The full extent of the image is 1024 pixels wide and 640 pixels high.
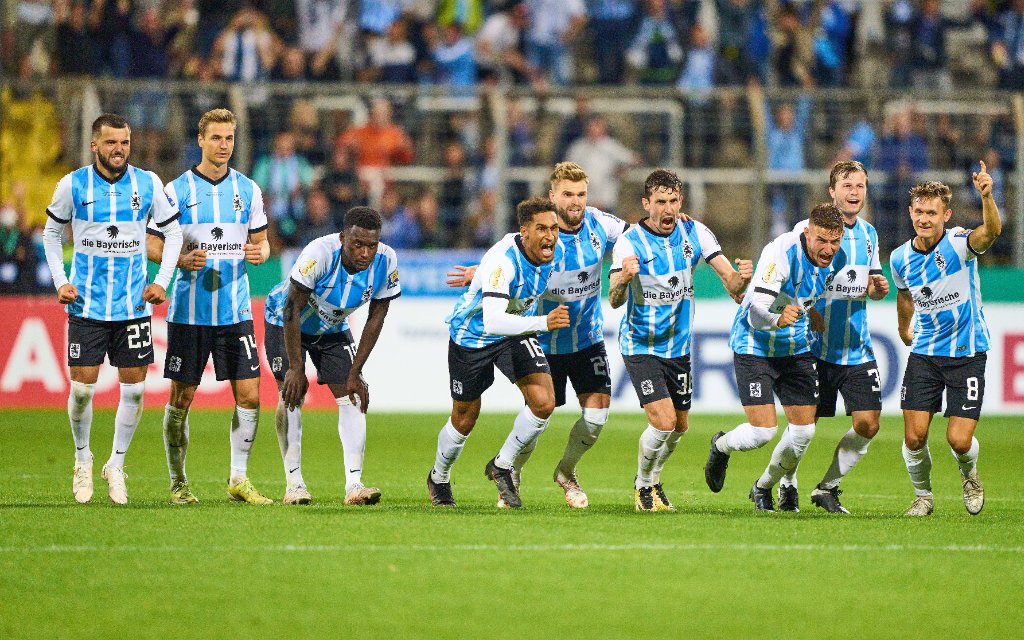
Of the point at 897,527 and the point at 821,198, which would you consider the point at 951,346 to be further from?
the point at 821,198

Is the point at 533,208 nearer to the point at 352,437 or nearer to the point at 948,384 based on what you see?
the point at 352,437

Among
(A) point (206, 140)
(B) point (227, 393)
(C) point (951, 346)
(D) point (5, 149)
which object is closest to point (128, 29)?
(D) point (5, 149)

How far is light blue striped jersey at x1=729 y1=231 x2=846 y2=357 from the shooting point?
9.52 meters

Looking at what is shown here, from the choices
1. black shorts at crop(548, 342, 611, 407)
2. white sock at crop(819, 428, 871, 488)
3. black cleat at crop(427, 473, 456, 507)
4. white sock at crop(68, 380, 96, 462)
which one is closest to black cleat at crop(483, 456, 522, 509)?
black cleat at crop(427, 473, 456, 507)

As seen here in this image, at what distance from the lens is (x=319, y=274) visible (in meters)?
9.44

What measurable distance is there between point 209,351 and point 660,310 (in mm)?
2871

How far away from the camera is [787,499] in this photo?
9.90 m

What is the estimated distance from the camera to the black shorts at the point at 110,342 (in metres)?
9.48

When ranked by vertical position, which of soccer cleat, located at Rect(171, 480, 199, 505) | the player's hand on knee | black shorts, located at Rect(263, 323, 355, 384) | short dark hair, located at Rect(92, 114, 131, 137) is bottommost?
soccer cleat, located at Rect(171, 480, 199, 505)

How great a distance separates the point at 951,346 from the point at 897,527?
4.48ft

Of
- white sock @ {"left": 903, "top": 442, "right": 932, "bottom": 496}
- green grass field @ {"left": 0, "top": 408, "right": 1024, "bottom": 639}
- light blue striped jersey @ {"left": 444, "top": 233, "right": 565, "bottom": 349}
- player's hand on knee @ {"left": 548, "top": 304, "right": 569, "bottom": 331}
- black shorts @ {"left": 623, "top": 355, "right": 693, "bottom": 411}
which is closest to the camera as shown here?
green grass field @ {"left": 0, "top": 408, "right": 1024, "bottom": 639}

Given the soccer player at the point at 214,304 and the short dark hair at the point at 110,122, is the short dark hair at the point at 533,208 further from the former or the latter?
the short dark hair at the point at 110,122

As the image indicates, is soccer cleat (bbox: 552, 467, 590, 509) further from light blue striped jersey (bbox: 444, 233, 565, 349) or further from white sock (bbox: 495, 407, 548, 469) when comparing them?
light blue striped jersey (bbox: 444, 233, 565, 349)

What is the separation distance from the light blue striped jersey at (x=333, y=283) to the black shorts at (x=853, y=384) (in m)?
2.80
